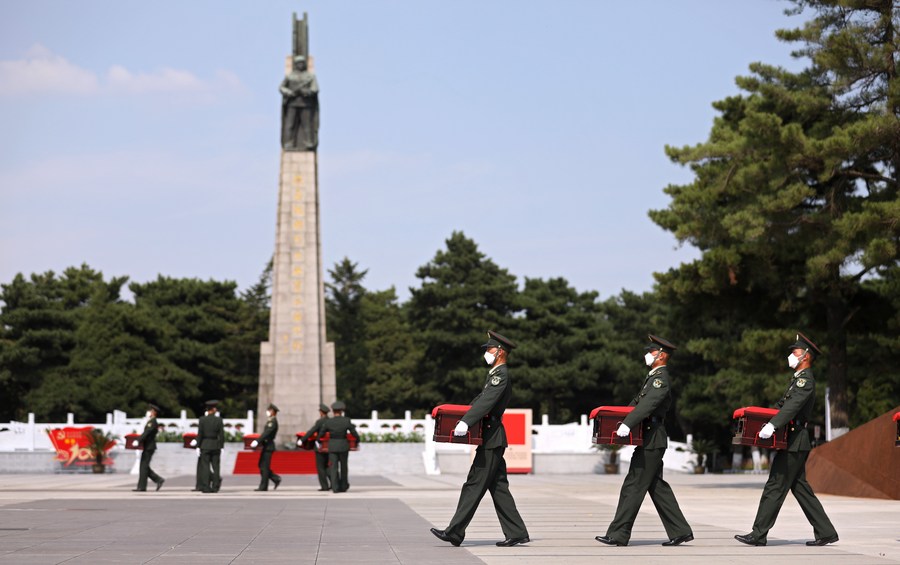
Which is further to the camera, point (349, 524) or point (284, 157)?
point (284, 157)

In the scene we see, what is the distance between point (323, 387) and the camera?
→ 3794 centimetres

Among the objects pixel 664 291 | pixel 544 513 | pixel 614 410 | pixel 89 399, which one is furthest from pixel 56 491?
pixel 89 399

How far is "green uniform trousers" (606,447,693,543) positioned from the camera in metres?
10.9

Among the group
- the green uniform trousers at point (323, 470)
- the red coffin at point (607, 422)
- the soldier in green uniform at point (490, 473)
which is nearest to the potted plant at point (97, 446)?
the green uniform trousers at point (323, 470)

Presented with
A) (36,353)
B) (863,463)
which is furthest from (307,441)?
(36,353)

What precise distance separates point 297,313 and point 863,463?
20.7 m

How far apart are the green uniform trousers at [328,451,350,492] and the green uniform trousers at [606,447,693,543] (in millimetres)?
11547

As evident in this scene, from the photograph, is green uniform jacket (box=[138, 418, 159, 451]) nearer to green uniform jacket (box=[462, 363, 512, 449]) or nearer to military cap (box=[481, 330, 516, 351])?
military cap (box=[481, 330, 516, 351])

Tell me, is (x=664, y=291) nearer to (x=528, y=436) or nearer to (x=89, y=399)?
(x=528, y=436)

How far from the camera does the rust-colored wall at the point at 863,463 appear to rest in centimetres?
1953

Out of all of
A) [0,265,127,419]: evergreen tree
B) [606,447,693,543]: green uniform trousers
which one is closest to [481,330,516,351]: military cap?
[606,447,693,543]: green uniform trousers

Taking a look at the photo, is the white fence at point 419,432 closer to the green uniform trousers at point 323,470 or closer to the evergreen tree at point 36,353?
the green uniform trousers at point 323,470

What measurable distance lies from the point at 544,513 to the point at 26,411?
4574 cm

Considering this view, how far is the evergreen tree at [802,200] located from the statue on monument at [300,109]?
15.2 m
